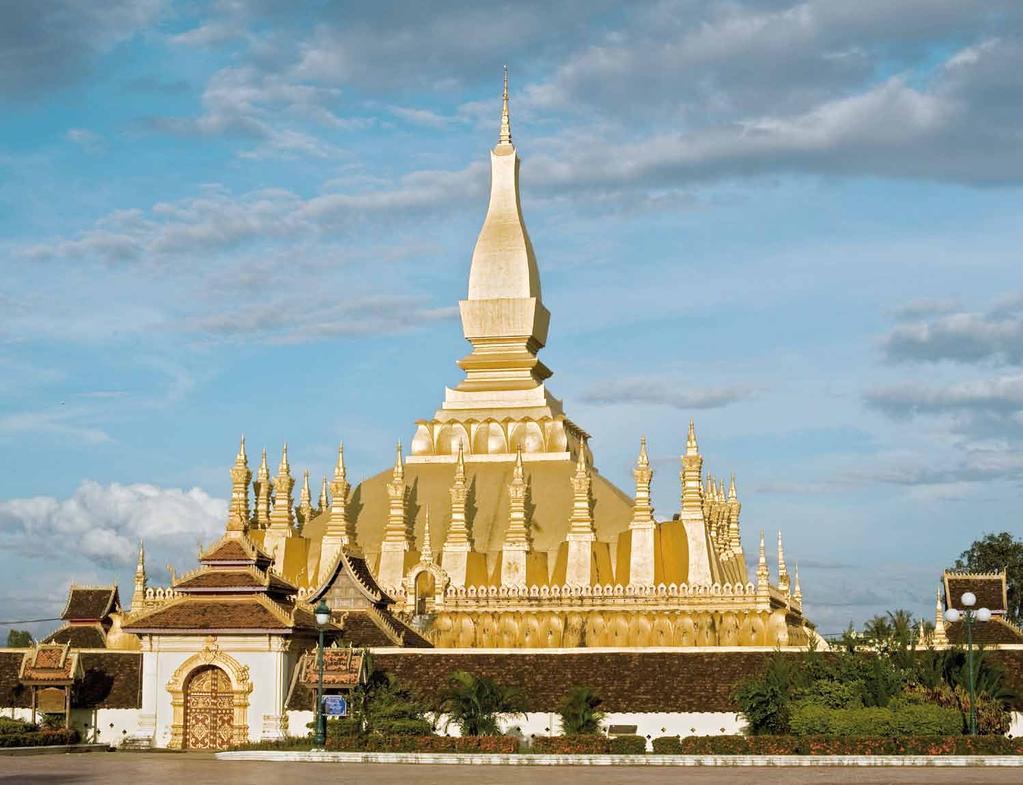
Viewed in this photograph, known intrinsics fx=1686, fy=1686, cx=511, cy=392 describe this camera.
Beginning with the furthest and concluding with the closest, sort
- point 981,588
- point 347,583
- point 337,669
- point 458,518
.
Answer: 1. point 981,588
2. point 458,518
3. point 347,583
4. point 337,669

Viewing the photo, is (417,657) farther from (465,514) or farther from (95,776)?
(465,514)

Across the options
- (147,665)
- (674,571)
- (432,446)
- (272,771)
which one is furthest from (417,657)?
(432,446)

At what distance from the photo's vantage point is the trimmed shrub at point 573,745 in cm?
3516

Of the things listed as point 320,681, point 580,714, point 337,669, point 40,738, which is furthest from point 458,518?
point 40,738

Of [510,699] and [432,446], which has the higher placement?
[432,446]

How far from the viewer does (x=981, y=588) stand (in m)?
57.4

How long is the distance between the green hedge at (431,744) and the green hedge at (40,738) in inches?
282

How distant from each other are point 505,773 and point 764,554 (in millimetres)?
24851

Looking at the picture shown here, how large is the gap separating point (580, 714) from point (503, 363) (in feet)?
92.0

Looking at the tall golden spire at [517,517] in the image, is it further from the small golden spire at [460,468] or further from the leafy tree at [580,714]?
the leafy tree at [580,714]

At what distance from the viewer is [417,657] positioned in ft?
137

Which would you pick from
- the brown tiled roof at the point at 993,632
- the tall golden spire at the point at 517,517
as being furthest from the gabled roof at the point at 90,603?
the brown tiled roof at the point at 993,632

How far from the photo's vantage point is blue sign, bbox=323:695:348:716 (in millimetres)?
38656

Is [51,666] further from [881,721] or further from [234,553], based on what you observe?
[881,721]
